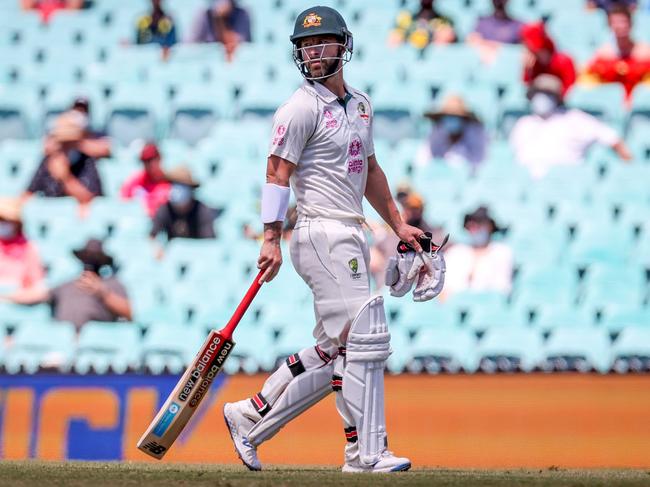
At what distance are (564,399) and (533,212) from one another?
2229mm

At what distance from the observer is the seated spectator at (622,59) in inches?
395

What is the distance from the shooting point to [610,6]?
10.5 metres

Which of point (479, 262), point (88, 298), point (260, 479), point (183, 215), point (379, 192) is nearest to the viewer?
point (260, 479)

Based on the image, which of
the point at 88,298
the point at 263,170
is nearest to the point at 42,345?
the point at 88,298

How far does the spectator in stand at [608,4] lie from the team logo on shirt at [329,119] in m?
6.02

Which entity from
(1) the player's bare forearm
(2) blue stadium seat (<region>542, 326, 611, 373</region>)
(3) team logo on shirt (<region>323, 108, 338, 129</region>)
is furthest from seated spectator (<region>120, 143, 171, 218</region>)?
(3) team logo on shirt (<region>323, 108, 338, 129</region>)

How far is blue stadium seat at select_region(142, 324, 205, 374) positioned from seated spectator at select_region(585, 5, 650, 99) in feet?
12.9

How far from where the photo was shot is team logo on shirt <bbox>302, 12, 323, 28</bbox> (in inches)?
201

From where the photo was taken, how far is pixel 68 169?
9844 mm

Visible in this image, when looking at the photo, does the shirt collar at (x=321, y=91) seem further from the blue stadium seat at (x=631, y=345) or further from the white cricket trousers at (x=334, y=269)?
the blue stadium seat at (x=631, y=345)

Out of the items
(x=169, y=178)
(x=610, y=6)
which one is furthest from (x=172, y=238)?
(x=610, y=6)

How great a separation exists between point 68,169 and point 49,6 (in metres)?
2.52

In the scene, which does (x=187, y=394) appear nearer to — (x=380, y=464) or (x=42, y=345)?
(x=380, y=464)

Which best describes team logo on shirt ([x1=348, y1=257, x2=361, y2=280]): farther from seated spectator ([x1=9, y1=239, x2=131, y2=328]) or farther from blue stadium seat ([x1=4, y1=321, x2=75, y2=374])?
seated spectator ([x1=9, y1=239, x2=131, y2=328])
